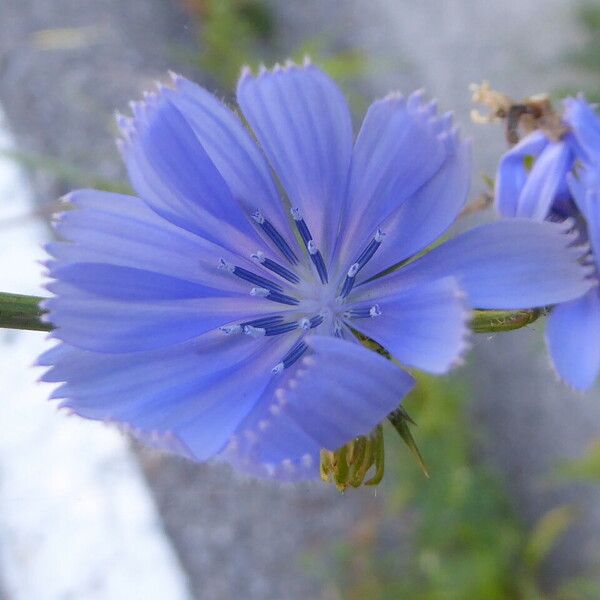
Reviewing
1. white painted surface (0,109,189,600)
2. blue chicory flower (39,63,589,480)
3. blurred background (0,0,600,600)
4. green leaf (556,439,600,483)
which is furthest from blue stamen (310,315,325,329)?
white painted surface (0,109,189,600)

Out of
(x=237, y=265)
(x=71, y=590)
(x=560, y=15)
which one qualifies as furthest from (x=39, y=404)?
(x=560, y=15)

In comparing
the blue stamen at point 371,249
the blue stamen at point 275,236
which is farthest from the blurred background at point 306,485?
the blue stamen at point 371,249

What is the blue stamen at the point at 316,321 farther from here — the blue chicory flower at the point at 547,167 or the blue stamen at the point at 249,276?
the blue chicory flower at the point at 547,167

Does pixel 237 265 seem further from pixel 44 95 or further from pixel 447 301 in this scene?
pixel 44 95

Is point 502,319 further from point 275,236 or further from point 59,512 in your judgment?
point 59,512

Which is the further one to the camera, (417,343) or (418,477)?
(418,477)
